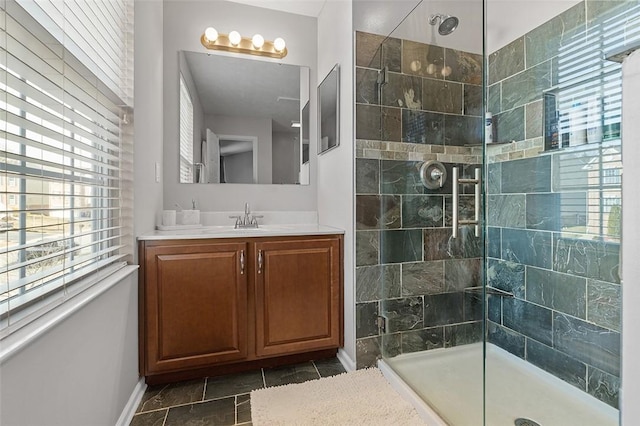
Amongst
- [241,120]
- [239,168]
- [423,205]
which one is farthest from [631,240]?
[241,120]

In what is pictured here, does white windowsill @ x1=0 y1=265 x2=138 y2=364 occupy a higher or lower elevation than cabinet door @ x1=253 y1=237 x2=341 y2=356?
higher

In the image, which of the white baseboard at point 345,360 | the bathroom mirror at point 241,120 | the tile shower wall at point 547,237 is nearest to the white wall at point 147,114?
the bathroom mirror at point 241,120

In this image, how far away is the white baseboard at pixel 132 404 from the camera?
1440mm

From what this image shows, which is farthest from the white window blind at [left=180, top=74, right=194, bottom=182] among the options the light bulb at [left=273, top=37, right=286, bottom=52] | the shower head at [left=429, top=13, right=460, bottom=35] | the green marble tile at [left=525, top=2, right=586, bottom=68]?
the green marble tile at [left=525, top=2, right=586, bottom=68]

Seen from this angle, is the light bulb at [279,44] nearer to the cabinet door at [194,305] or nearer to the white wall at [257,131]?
the white wall at [257,131]

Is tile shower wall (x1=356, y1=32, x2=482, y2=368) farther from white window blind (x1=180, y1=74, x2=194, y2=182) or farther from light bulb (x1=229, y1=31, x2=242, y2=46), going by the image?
white window blind (x1=180, y1=74, x2=194, y2=182)

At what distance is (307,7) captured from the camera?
2.51 meters

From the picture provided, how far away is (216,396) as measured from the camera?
171cm

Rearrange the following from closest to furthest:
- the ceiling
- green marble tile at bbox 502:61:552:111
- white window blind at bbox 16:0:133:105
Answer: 1. white window blind at bbox 16:0:133:105
2. green marble tile at bbox 502:61:552:111
3. the ceiling

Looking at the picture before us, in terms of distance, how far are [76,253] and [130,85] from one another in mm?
883

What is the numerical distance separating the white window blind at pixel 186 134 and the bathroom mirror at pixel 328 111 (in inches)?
40.2

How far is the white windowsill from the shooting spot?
0.72m

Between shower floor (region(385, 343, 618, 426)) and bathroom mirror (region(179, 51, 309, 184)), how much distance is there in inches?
64.3

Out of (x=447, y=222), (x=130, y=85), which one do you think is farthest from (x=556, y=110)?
(x=130, y=85)
